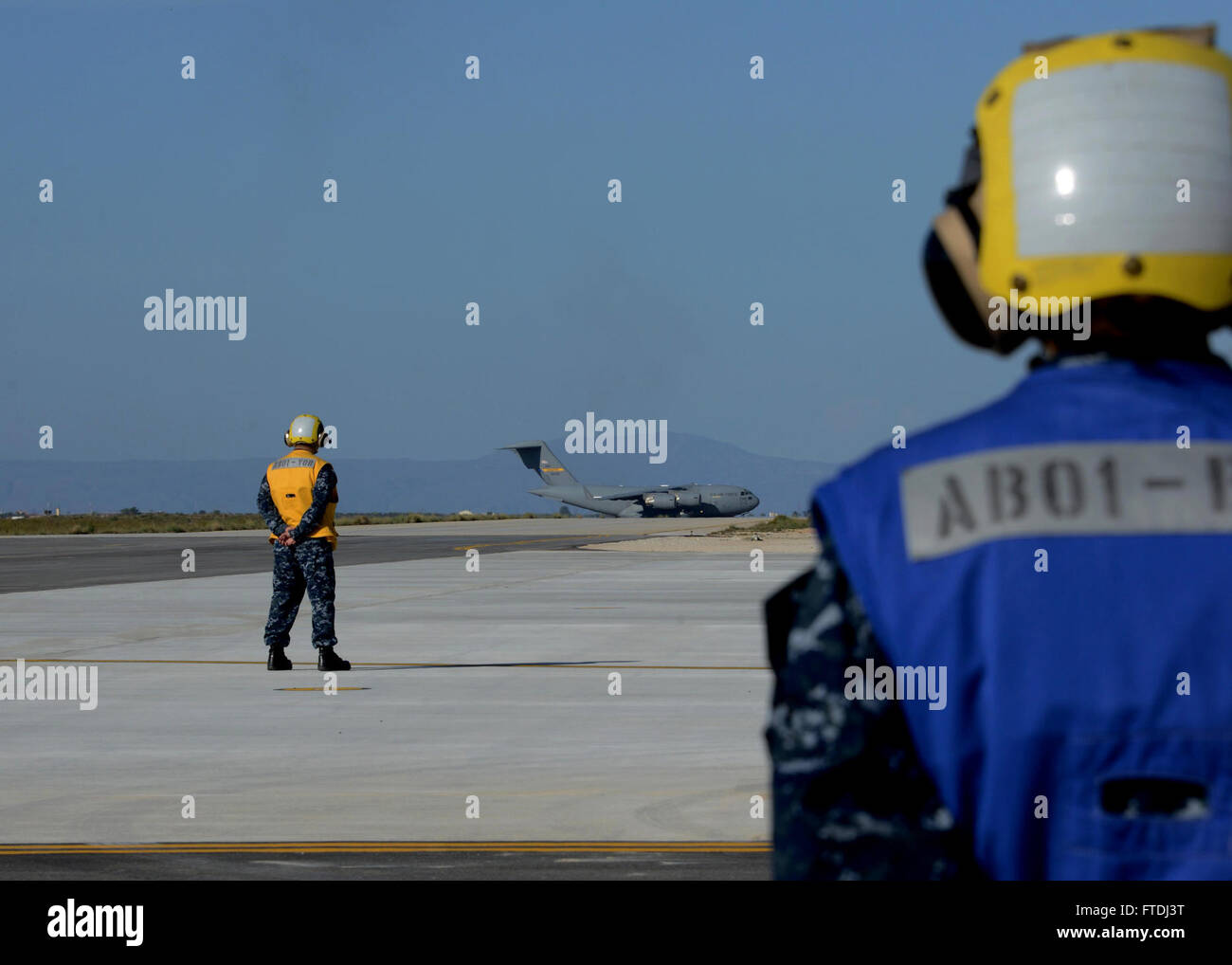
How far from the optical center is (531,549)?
51.5 metres

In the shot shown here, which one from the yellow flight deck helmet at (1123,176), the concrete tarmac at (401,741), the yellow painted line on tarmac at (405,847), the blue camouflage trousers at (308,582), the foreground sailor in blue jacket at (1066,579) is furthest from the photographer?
the blue camouflage trousers at (308,582)

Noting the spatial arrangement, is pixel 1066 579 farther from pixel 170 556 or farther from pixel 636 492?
pixel 636 492

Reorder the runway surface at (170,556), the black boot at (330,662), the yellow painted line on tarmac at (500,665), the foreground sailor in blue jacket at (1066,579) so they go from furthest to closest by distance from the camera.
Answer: the runway surface at (170,556)
the yellow painted line on tarmac at (500,665)
the black boot at (330,662)
the foreground sailor in blue jacket at (1066,579)

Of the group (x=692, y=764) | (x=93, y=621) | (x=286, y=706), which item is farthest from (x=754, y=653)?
(x=93, y=621)

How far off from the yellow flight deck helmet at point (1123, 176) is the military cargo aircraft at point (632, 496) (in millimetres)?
117486

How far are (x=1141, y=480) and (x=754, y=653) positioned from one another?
52.4 ft

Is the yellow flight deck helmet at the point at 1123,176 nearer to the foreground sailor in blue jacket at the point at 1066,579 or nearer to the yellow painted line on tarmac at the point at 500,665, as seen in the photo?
the foreground sailor in blue jacket at the point at 1066,579

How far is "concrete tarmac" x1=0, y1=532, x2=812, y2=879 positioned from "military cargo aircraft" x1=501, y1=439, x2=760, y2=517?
97.0 meters

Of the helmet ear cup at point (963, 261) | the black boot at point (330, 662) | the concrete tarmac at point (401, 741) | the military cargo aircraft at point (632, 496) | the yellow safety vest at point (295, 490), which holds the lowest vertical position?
the concrete tarmac at point (401, 741)

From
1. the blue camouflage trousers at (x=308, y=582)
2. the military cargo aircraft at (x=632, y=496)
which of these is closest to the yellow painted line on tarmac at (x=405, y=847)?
the blue camouflage trousers at (x=308, y=582)

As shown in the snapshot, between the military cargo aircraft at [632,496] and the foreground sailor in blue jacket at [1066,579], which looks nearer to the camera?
the foreground sailor in blue jacket at [1066,579]

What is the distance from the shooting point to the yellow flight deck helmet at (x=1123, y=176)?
6.69 feet
